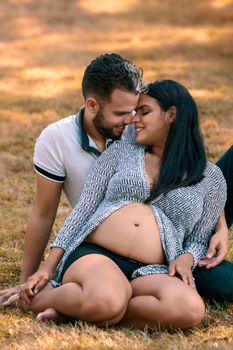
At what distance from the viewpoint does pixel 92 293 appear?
387cm

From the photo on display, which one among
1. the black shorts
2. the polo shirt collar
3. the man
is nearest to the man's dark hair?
the man

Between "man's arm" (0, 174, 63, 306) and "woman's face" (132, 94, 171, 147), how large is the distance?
1.73 ft

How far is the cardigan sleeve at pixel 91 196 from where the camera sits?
13.9ft

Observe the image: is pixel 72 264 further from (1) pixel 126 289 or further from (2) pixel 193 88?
(2) pixel 193 88

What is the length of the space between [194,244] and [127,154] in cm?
57

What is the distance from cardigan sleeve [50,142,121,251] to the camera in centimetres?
425

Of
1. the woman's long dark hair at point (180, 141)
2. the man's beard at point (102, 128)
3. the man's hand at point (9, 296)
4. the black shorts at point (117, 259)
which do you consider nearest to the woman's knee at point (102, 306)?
the black shorts at point (117, 259)

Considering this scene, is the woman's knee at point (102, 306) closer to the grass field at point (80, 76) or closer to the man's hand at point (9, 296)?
the grass field at point (80, 76)

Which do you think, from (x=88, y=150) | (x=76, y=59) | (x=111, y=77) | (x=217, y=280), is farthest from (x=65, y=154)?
(x=76, y=59)

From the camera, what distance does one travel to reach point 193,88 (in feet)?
32.4

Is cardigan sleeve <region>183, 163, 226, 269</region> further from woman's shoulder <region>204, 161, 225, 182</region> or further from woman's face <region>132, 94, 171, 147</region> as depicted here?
woman's face <region>132, 94, 171, 147</region>

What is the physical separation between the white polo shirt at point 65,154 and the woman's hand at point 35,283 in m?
0.56

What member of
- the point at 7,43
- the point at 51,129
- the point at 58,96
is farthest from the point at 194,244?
the point at 7,43

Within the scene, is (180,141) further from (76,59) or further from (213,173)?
(76,59)
